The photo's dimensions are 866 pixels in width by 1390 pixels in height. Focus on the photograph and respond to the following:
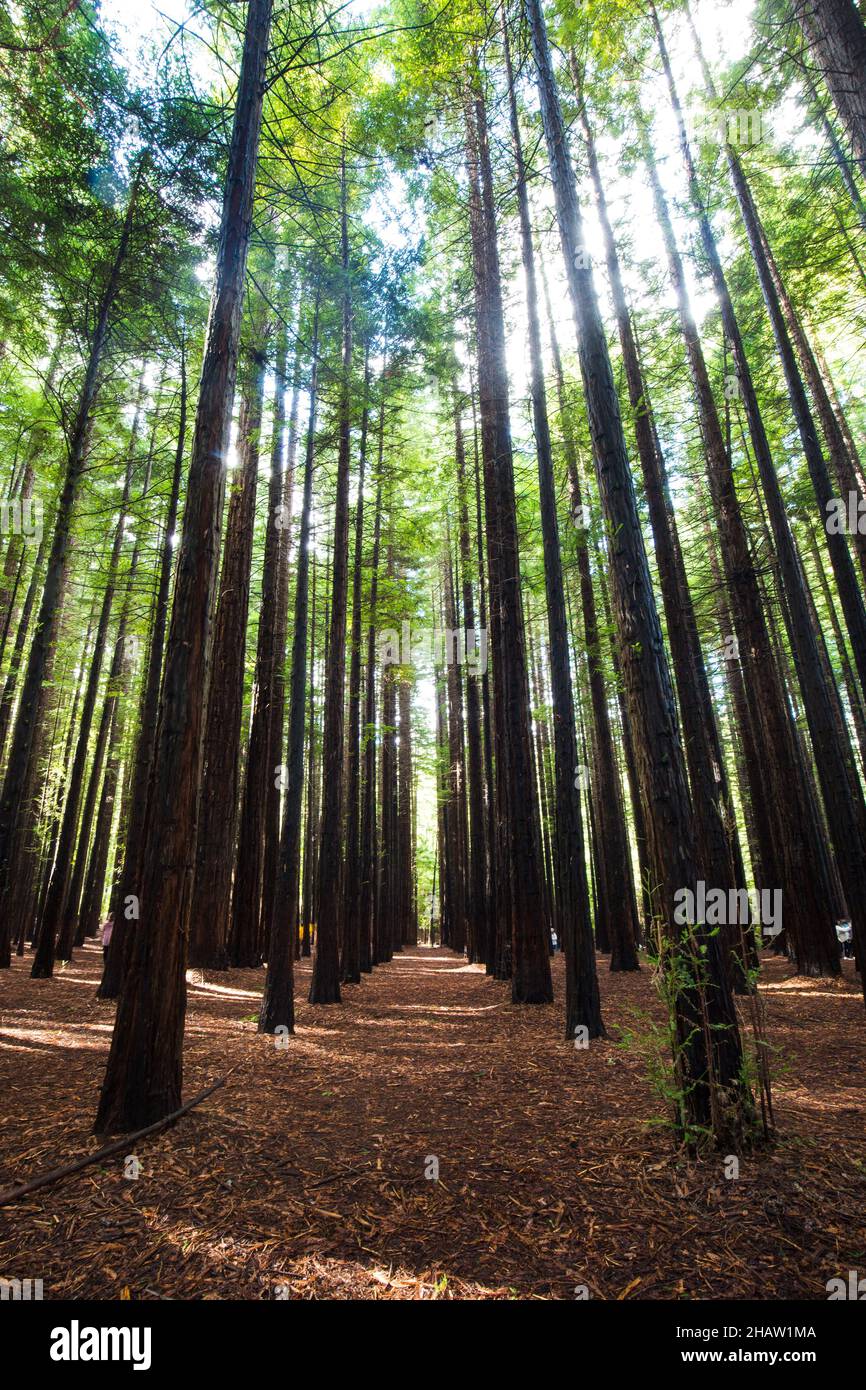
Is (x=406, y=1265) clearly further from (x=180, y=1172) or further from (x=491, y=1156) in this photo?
(x=180, y=1172)

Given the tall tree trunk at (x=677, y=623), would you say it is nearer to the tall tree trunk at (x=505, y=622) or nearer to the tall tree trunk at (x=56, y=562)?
the tall tree trunk at (x=505, y=622)

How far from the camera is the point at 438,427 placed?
49.5 ft

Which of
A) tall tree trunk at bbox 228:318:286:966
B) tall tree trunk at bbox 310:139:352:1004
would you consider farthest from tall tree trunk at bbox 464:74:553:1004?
tall tree trunk at bbox 228:318:286:966

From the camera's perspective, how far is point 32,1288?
2.31m

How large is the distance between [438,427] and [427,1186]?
1542 centimetres

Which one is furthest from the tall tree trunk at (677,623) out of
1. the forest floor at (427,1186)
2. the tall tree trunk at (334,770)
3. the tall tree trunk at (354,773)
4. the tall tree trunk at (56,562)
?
the tall tree trunk at (56,562)

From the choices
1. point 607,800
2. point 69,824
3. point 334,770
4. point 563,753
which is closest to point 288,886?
point 334,770

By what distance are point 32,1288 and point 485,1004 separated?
788 centimetres

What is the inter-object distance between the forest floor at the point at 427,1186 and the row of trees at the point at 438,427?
540mm

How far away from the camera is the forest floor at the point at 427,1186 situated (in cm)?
247

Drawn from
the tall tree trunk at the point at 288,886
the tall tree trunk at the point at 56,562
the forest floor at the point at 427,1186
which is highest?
the tall tree trunk at the point at 56,562

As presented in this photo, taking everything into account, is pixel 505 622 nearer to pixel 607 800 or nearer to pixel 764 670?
pixel 764 670

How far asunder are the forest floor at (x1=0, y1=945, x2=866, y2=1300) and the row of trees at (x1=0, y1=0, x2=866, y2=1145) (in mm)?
540
